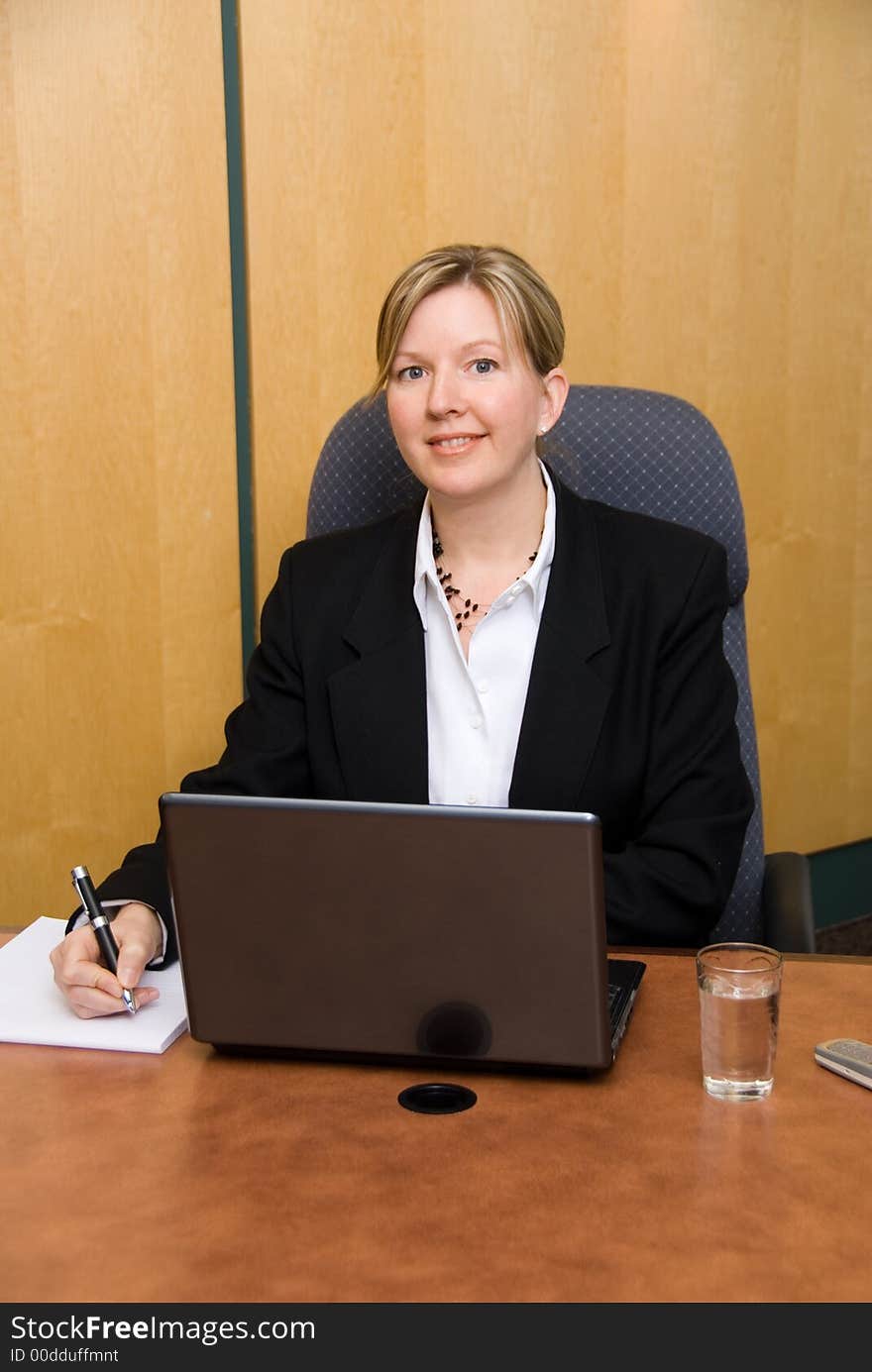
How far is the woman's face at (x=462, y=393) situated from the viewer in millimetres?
1765

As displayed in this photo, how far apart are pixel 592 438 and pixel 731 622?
30cm

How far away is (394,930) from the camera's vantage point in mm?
1141

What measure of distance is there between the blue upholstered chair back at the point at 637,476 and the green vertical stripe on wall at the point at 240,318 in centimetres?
58

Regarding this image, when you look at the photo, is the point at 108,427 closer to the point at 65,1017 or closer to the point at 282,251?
the point at 282,251

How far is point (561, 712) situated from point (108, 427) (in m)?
1.03

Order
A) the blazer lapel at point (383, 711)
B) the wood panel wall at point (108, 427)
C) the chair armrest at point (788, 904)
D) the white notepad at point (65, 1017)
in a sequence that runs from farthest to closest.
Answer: the wood panel wall at point (108, 427) → the blazer lapel at point (383, 711) → the chair armrest at point (788, 904) → the white notepad at point (65, 1017)

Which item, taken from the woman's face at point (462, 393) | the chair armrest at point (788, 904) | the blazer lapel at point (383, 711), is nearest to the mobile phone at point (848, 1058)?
the chair armrest at point (788, 904)

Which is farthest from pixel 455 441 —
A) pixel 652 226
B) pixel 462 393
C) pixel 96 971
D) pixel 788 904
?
pixel 652 226

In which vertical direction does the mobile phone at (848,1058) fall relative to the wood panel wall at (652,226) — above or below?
below

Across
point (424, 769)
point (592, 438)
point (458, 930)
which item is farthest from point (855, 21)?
point (458, 930)

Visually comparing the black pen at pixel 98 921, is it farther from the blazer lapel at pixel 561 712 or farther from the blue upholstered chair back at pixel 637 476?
the blue upholstered chair back at pixel 637 476

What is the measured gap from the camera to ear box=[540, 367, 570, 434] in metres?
1.86
